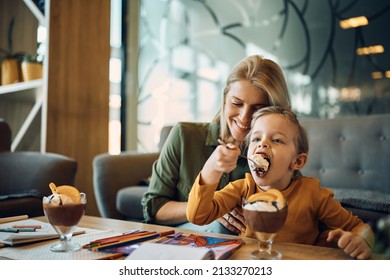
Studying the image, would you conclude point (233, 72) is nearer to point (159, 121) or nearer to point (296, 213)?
point (296, 213)

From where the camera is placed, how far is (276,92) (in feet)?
3.86

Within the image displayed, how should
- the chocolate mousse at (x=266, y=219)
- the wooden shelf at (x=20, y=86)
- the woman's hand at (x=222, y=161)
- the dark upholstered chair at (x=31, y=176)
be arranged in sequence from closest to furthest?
the chocolate mousse at (x=266, y=219) → the woman's hand at (x=222, y=161) → the dark upholstered chair at (x=31, y=176) → the wooden shelf at (x=20, y=86)

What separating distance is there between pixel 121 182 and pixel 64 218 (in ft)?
4.56

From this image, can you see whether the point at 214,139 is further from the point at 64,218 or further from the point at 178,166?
the point at 64,218

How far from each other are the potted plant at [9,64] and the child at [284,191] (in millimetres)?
1912

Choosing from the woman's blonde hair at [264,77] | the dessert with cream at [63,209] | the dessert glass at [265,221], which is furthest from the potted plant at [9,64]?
the dessert glass at [265,221]

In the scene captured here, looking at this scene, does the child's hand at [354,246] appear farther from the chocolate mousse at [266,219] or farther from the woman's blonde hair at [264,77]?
the woman's blonde hair at [264,77]

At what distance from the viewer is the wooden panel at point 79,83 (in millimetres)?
2447

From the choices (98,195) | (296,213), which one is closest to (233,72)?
(296,213)

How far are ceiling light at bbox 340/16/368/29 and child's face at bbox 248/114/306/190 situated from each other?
1.70 m

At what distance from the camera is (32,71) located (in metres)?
2.45

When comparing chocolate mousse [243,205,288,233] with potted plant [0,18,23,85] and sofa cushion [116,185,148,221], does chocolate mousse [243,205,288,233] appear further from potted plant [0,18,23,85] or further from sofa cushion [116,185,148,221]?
potted plant [0,18,23,85]

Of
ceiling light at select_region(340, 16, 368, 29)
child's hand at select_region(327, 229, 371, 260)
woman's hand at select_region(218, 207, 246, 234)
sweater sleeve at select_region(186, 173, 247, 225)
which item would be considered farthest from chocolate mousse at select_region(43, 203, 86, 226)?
Answer: ceiling light at select_region(340, 16, 368, 29)
